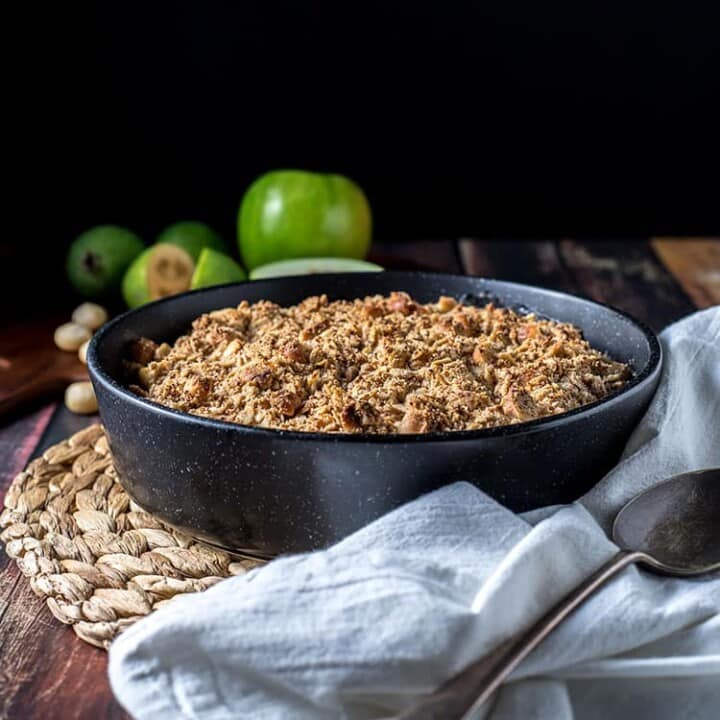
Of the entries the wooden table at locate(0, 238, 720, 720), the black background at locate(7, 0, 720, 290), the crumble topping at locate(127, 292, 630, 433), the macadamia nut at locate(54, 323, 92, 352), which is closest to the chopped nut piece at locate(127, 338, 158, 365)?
the crumble topping at locate(127, 292, 630, 433)

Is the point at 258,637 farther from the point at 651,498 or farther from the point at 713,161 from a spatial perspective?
the point at 713,161

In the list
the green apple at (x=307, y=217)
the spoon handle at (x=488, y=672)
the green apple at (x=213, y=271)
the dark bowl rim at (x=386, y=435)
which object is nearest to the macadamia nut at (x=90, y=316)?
the green apple at (x=213, y=271)

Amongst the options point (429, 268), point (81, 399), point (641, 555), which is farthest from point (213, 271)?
point (641, 555)

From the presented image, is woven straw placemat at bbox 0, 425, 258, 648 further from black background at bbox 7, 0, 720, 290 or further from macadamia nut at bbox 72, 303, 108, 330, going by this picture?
black background at bbox 7, 0, 720, 290

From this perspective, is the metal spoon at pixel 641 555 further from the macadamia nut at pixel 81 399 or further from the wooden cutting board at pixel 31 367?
the wooden cutting board at pixel 31 367

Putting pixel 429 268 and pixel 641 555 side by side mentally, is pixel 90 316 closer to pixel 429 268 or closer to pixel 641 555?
pixel 429 268

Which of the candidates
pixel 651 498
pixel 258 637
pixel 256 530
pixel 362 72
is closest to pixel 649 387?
pixel 651 498
